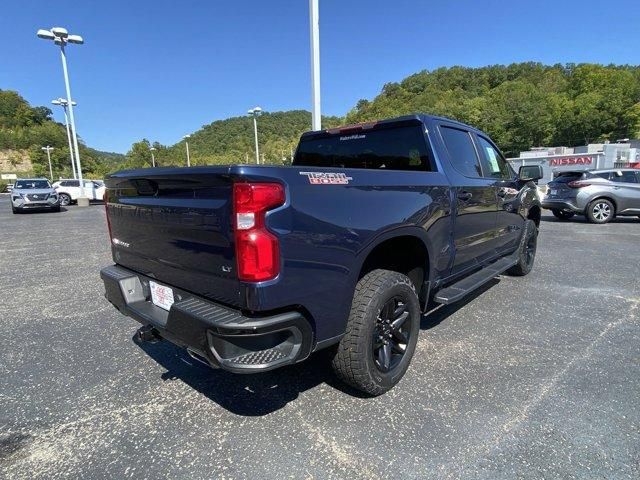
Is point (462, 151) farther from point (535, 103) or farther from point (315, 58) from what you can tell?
point (535, 103)

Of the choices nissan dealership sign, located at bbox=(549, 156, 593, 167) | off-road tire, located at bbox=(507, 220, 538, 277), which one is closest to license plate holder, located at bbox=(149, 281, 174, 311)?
off-road tire, located at bbox=(507, 220, 538, 277)

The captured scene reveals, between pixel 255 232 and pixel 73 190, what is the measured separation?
2547 cm

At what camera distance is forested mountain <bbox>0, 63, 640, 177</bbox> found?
67500 mm

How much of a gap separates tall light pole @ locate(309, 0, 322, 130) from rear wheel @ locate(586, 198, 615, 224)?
845cm

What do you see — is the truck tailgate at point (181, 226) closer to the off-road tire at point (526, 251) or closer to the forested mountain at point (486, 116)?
the off-road tire at point (526, 251)

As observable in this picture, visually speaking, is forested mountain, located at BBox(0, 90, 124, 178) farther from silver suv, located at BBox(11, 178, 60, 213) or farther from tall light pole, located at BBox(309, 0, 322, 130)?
tall light pole, located at BBox(309, 0, 322, 130)

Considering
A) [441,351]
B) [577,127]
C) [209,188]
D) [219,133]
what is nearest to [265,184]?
[209,188]

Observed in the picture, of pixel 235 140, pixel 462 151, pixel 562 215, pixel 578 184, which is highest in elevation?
pixel 235 140

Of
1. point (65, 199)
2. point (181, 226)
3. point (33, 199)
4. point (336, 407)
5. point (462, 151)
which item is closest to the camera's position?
point (181, 226)

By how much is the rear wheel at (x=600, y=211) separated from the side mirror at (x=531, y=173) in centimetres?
791

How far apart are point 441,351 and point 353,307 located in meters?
1.33

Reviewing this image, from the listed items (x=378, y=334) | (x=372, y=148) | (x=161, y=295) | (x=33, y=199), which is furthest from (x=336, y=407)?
(x=33, y=199)

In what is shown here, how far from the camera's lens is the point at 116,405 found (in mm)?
2582

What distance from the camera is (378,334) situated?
2609 millimetres
